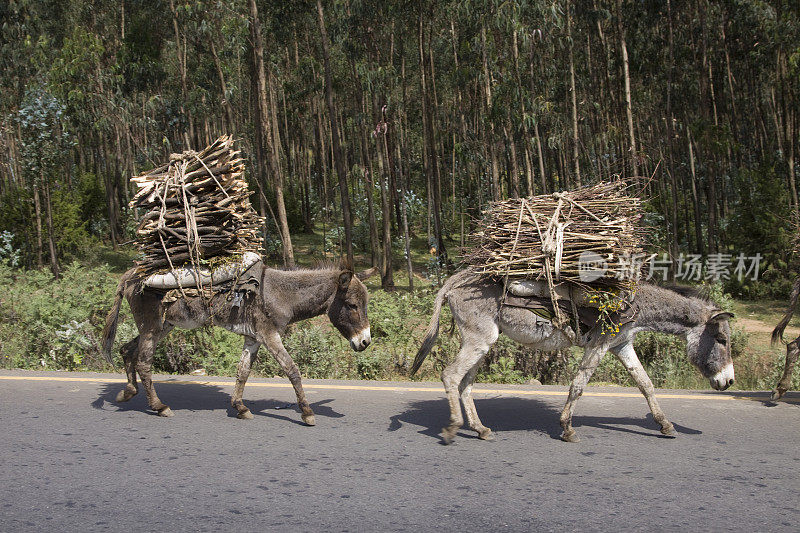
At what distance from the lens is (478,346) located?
22.5 feet

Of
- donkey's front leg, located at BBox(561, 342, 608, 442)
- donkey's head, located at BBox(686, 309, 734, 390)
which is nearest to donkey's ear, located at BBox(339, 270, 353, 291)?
donkey's front leg, located at BBox(561, 342, 608, 442)

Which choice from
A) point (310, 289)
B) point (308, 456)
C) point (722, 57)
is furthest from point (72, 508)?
point (722, 57)

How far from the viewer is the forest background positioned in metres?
12.8

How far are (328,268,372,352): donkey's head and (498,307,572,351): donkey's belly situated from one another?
1.41m

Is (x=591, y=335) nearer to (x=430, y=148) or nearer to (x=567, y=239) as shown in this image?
(x=567, y=239)

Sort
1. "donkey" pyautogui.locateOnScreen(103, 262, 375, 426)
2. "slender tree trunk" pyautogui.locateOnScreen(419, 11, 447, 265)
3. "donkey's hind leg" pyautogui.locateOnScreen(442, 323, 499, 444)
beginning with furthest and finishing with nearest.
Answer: "slender tree trunk" pyautogui.locateOnScreen(419, 11, 447, 265) < "donkey" pyautogui.locateOnScreen(103, 262, 375, 426) < "donkey's hind leg" pyautogui.locateOnScreen(442, 323, 499, 444)

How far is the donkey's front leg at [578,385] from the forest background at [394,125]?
3.22m

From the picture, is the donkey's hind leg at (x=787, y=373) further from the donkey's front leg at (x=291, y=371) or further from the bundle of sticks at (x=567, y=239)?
the donkey's front leg at (x=291, y=371)

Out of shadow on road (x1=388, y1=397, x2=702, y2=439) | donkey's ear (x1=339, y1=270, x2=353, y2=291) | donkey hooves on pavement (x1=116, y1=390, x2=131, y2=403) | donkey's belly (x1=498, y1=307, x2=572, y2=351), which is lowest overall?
shadow on road (x1=388, y1=397, x2=702, y2=439)

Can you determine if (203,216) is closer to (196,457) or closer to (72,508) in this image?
(196,457)

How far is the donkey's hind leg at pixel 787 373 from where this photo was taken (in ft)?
25.7

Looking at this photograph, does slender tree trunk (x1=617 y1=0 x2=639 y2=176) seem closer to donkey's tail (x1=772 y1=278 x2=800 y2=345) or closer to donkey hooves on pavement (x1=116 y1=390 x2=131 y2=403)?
donkey's tail (x1=772 y1=278 x2=800 y2=345)

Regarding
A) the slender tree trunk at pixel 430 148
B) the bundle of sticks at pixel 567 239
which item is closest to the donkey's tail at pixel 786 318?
the bundle of sticks at pixel 567 239

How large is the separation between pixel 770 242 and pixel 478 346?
21.8m
